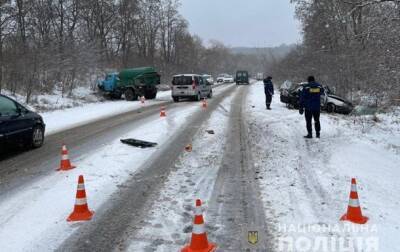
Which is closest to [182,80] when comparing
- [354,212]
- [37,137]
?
[37,137]

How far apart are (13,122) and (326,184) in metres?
7.25

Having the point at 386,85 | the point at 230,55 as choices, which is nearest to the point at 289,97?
the point at 386,85

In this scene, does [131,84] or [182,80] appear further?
[131,84]

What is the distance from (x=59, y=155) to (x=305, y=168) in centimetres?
584

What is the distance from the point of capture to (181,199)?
20.9ft

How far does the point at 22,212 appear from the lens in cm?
588

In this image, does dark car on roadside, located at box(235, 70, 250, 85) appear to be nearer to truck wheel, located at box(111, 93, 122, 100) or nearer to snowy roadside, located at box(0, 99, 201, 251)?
truck wheel, located at box(111, 93, 122, 100)

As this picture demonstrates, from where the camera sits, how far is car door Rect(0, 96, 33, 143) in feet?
30.9

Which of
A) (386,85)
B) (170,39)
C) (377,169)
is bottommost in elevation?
(377,169)

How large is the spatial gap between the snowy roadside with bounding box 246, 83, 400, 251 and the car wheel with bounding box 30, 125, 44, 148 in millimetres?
5813


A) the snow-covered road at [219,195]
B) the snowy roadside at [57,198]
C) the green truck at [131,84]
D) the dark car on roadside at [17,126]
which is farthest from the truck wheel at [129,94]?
the snowy roadside at [57,198]

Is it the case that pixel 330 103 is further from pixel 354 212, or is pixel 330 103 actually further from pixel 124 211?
pixel 124 211

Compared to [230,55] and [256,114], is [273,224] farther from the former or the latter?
[230,55]

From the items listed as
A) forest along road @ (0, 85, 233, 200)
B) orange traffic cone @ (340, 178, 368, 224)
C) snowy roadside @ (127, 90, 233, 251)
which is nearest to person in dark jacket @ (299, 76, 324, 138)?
snowy roadside @ (127, 90, 233, 251)
